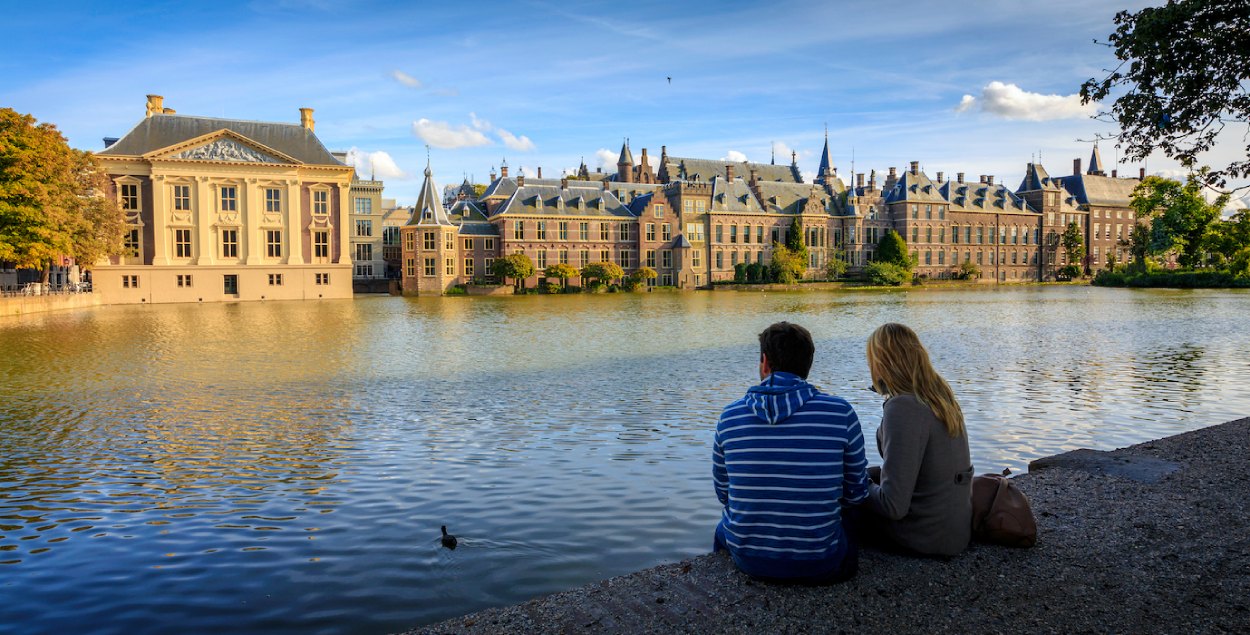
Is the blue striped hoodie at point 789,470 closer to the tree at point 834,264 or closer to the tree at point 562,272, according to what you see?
the tree at point 562,272

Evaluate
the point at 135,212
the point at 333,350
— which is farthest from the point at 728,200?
the point at 333,350

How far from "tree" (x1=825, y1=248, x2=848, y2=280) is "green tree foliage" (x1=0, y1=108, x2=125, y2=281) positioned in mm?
61122

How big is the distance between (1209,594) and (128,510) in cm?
898

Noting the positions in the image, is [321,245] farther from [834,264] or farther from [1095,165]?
[1095,165]

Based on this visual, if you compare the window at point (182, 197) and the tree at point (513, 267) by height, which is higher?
the window at point (182, 197)

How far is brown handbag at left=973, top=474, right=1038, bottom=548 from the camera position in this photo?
5465mm

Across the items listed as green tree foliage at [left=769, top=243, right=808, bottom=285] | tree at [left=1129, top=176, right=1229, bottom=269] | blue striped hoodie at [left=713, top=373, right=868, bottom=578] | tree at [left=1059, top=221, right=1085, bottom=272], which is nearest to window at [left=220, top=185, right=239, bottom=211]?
Result: green tree foliage at [left=769, top=243, right=808, bottom=285]

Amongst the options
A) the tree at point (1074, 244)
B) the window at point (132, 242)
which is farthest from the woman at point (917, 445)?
the tree at point (1074, 244)

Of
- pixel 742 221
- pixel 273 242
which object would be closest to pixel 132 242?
pixel 273 242

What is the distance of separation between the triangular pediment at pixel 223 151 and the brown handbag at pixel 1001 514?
5912 centimetres

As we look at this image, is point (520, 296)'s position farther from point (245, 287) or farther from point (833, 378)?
point (833, 378)

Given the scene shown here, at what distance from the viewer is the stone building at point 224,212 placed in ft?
181

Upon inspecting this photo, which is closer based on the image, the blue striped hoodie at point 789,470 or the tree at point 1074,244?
the blue striped hoodie at point 789,470

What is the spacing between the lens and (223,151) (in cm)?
5672
